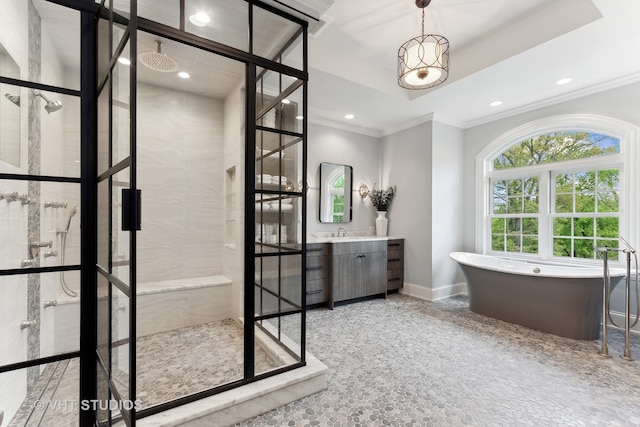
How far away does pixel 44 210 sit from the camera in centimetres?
146

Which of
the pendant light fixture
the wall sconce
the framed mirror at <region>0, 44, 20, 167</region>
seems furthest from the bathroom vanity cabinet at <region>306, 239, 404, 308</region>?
the framed mirror at <region>0, 44, 20, 167</region>

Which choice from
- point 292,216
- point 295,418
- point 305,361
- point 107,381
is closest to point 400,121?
point 292,216

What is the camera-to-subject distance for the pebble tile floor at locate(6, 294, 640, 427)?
64.9 inches

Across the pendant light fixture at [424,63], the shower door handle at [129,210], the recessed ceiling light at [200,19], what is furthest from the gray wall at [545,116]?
the shower door handle at [129,210]

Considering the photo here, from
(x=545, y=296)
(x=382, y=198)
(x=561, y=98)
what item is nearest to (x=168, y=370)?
(x=545, y=296)

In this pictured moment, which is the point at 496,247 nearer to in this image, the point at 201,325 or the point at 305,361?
the point at 305,361

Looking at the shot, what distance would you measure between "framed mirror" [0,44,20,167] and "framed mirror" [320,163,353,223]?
10.7 feet

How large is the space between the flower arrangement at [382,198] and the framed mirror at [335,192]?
449 millimetres

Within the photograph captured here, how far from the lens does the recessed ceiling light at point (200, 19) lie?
5.67ft

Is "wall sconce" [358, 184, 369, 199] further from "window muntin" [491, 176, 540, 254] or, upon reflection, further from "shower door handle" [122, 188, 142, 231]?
"shower door handle" [122, 188, 142, 231]

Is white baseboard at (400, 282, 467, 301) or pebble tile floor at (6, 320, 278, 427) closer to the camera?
pebble tile floor at (6, 320, 278, 427)

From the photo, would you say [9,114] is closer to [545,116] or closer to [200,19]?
[200,19]

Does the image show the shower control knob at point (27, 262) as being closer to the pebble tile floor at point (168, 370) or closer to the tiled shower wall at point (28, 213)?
the tiled shower wall at point (28, 213)

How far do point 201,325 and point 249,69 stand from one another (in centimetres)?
251
